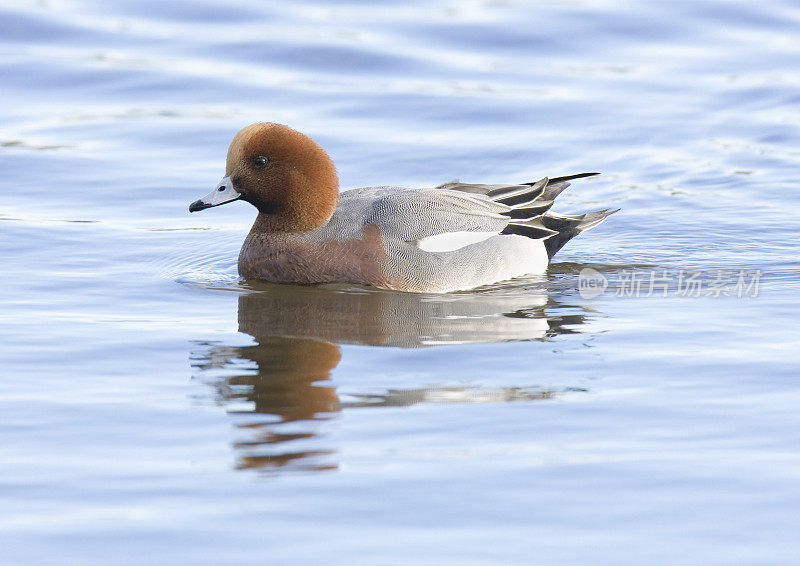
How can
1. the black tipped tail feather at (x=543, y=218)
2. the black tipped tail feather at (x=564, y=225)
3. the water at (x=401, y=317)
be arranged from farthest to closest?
the black tipped tail feather at (x=564, y=225)
the black tipped tail feather at (x=543, y=218)
the water at (x=401, y=317)

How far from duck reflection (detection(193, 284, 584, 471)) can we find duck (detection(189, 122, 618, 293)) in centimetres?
13

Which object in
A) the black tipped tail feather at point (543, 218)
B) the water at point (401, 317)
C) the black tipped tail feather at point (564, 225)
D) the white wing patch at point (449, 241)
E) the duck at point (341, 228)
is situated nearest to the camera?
the water at point (401, 317)

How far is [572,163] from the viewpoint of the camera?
35.4 ft

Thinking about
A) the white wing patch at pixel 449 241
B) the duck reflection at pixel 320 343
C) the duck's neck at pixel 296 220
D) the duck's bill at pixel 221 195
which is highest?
the duck's bill at pixel 221 195

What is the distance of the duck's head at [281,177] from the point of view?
25.7 ft

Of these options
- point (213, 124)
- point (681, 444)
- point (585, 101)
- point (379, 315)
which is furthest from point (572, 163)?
point (681, 444)

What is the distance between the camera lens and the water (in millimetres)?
4504

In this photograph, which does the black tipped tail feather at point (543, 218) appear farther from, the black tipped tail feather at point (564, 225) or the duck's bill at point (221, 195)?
the duck's bill at point (221, 195)

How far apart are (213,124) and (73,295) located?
4.46 m

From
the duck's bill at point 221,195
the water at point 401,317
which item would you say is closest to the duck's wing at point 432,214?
the water at point 401,317

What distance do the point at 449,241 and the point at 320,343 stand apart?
5.29 feet

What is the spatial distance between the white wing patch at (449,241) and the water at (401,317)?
34cm

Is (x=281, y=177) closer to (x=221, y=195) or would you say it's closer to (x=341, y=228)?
(x=221, y=195)

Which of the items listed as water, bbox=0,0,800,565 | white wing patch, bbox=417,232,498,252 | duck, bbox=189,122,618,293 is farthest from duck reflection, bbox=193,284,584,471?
white wing patch, bbox=417,232,498,252
